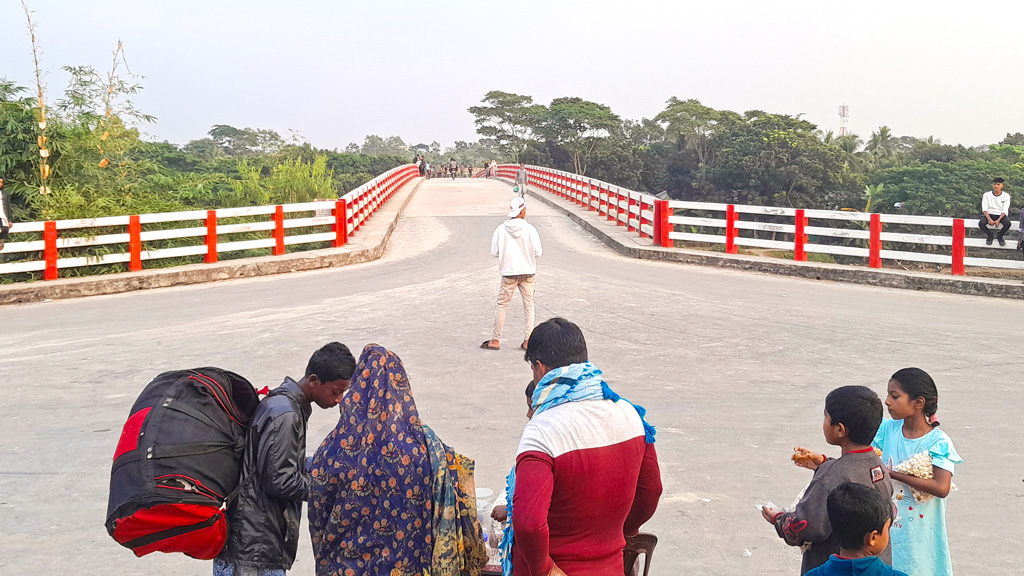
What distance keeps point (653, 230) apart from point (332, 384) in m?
15.8

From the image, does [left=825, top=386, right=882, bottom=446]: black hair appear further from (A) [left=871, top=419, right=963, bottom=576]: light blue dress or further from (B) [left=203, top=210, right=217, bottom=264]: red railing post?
(B) [left=203, top=210, right=217, bottom=264]: red railing post

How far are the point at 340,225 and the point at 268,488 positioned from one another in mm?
15485

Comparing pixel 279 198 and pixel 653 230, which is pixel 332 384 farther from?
pixel 279 198

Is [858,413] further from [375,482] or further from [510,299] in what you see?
[510,299]

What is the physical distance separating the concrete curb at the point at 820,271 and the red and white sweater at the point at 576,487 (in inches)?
503

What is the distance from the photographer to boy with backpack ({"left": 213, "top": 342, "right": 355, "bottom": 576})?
3.06 metres

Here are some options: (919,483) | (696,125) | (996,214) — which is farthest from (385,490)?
(696,125)

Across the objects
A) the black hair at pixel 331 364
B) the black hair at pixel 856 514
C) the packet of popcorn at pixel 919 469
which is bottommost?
the packet of popcorn at pixel 919 469

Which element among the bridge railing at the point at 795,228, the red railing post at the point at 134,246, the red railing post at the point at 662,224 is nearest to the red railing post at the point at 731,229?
the bridge railing at the point at 795,228

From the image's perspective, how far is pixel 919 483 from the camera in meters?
3.53

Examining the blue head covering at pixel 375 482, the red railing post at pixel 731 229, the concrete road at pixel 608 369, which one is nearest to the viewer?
the blue head covering at pixel 375 482

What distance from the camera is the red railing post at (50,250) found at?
45.5 ft

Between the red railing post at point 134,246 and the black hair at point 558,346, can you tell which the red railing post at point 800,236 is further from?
the black hair at point 558,346

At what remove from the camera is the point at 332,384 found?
11.0 ft
